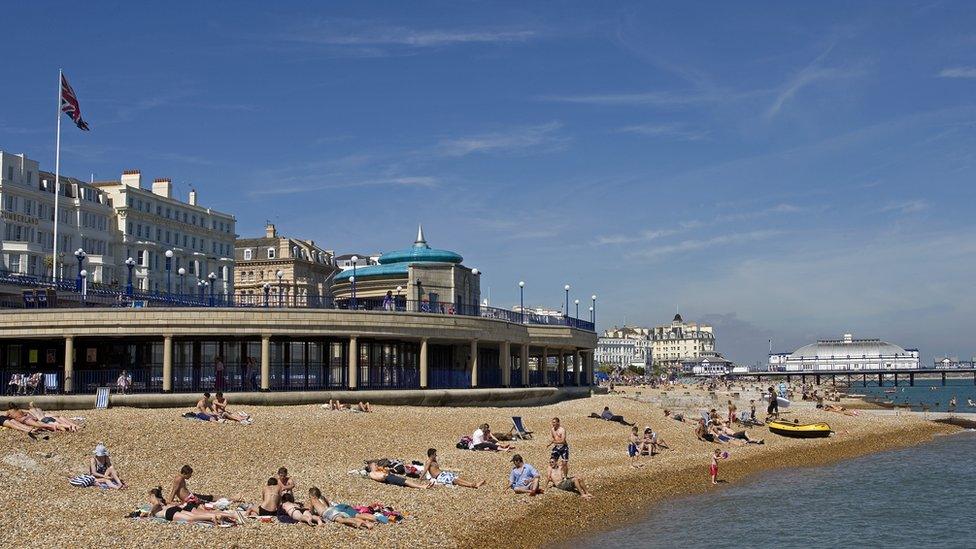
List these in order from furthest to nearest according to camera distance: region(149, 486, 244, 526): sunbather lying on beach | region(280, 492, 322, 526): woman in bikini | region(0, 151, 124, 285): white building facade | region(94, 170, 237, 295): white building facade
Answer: region(94, 170, 237, 295): white building facade
region(0, 151, 124, 285): white building facade
region(280, 492, 322, 526): woman in bikini
region(149, 486, 244, 526): sunbather lying on beach

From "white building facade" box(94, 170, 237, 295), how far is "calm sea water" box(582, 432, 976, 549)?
56467mm

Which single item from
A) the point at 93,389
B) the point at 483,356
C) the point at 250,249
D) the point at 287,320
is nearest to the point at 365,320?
the point at 287,320

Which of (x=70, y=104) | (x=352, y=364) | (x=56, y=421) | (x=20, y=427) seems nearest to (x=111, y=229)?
(x=70, y=104)

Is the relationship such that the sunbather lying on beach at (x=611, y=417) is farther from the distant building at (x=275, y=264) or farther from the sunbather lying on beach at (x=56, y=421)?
the distant building at (x=275, y=264)

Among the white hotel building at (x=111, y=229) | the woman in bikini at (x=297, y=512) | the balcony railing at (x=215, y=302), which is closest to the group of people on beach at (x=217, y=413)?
the balcony railing at (x=215, y=302)

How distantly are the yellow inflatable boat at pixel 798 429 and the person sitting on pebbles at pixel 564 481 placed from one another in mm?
22996

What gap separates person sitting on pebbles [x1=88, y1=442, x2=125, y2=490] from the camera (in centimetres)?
2166

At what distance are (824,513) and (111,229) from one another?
69.1m

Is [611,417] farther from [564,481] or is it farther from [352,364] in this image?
[564,481]

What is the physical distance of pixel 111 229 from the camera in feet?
272

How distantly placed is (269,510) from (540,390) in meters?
30.1

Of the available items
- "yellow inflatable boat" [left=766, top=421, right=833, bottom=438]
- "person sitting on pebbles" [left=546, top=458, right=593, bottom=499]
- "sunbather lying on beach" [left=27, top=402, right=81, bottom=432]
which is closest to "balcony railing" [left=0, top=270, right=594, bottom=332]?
"sunbather lying on beach" [left=27, top=402, right=81, bottom=432]

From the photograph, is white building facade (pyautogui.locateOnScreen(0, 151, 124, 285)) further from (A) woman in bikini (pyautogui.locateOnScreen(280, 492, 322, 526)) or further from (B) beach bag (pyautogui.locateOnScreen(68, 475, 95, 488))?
(A) woman in bikini (pyautogui.locateOnScreen(280, 492, 322, 526))

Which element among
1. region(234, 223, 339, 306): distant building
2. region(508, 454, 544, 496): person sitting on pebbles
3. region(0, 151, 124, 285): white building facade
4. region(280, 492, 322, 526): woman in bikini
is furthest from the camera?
region(234, 223, 339, 306): distant building
